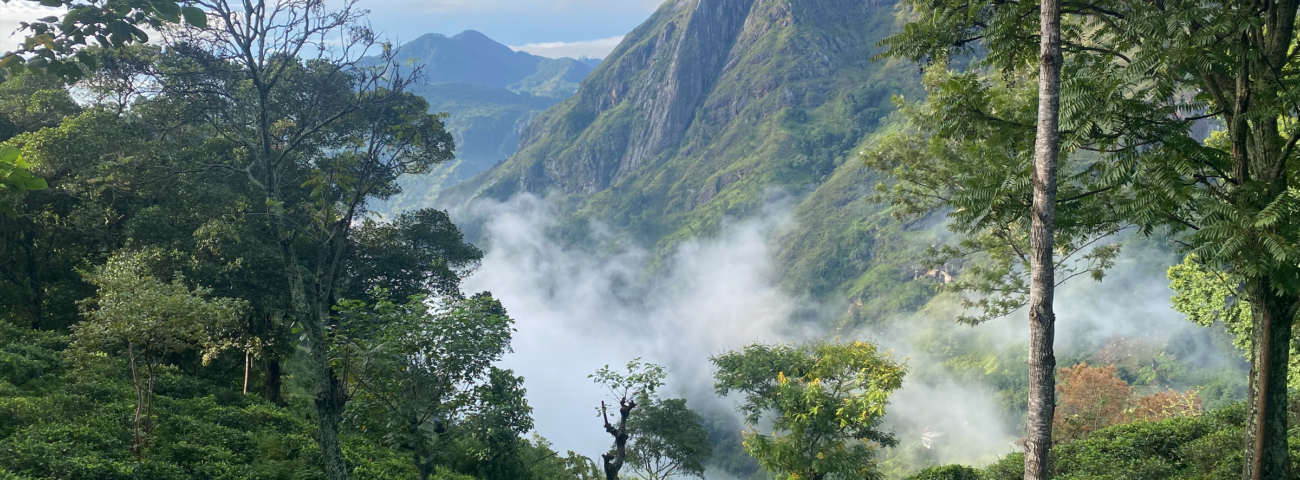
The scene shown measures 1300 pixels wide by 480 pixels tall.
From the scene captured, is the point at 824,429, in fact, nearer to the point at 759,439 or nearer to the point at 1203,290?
the point at 759,439

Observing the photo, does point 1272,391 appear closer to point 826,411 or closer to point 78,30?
point 826,411

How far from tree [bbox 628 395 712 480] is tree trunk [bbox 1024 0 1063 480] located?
23.0m

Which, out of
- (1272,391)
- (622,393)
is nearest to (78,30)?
(1272,391)

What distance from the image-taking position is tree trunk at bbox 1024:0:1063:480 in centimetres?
696

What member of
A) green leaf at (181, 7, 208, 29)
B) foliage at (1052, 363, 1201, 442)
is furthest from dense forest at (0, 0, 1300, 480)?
foliage at (1052, 363, 1201, 442)

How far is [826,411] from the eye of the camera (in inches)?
821

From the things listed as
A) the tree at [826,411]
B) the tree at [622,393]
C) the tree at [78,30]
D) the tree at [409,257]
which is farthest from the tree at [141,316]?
the tree at [826,411]

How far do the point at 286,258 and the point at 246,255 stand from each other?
13785mm

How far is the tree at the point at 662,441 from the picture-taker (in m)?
29.5

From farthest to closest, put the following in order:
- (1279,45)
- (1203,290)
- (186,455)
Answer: (1203,290)
(186,455)
(1279,45)

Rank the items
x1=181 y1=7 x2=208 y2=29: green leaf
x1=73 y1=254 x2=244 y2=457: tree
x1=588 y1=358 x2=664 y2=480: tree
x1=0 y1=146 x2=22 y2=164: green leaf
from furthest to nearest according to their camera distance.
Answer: x1=588 y1=358 x2=664 y2=480: tree < x1=73 y1=254 x2=244 y2=457: tree < x1=181 y1=7 x2=208 y2=29: green leaf < x1=0 y1=146 x2=22 y2=164: green leaf

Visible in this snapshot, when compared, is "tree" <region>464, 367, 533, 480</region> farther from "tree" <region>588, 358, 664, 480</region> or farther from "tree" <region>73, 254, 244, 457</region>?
"tree" <region>588, 358, 664, 480</region>

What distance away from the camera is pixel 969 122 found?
30.5 feet

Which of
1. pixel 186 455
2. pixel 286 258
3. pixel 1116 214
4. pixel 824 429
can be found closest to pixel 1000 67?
pixel 1116 214
